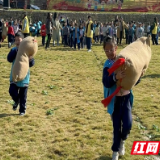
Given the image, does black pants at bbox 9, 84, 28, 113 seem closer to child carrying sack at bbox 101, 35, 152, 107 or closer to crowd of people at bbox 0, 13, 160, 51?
child carrying sack at bbox 101, 35, 152, 107

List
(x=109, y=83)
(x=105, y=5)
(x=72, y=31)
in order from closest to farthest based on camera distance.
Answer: (x=109, y=83) < (x=72, y=31) < (x=105, y=5)

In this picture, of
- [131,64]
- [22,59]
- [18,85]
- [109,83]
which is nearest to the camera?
[131,64]

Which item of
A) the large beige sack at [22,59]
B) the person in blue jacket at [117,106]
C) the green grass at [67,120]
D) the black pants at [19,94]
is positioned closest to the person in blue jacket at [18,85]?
the black pants at [19,94]

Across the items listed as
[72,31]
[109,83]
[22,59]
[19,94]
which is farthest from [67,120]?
[72,31]

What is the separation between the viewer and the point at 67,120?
20.8ft

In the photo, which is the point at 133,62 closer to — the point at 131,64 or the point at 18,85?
the point at 131,64

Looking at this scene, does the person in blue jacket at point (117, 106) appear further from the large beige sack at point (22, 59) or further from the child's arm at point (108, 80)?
the large beige sack at point (22, 59)

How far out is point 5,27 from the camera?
18.9 m

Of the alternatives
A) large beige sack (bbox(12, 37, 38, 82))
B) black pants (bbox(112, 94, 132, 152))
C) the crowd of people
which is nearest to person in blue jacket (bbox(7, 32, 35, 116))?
large beige sack (bbox(12, 37, 38, 82))

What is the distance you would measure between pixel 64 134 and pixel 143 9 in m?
29.9

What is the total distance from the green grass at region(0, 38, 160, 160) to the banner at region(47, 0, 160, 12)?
74.8 feet

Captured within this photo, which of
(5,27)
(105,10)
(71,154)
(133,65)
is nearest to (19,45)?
(71,154)

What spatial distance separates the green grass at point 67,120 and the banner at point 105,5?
2280cm

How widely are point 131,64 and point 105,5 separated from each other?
30.1 m
